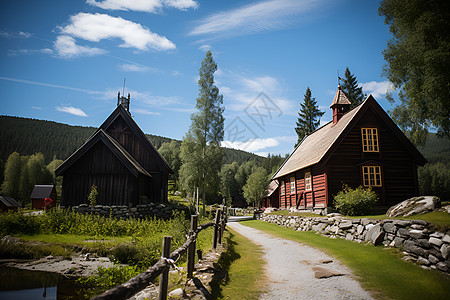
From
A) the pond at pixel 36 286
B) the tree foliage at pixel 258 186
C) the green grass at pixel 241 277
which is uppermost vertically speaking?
the tree foliage at pixel 258 186

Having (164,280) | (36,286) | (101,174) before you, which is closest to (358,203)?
(164,280)

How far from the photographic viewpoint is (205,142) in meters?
28.9

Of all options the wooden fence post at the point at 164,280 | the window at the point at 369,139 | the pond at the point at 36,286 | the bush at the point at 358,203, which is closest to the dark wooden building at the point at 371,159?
the window at the point at 369,139

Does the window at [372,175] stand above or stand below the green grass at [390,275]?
above

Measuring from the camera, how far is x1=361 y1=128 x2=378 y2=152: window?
18344 mm

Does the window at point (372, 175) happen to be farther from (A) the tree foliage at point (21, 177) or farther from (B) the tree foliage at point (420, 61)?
(A) the tree foliage at point (21, 177)

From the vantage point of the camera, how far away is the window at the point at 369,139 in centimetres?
1834

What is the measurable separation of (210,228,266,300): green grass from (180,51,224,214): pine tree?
59.0ft

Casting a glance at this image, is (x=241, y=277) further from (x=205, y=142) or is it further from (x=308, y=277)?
(x=205, y=142)

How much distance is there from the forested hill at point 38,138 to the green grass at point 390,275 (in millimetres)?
98763

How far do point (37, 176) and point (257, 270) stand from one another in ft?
260

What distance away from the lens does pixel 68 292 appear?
278 inches

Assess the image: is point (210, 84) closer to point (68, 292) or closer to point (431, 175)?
point (68, 292)

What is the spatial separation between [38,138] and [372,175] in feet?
436
